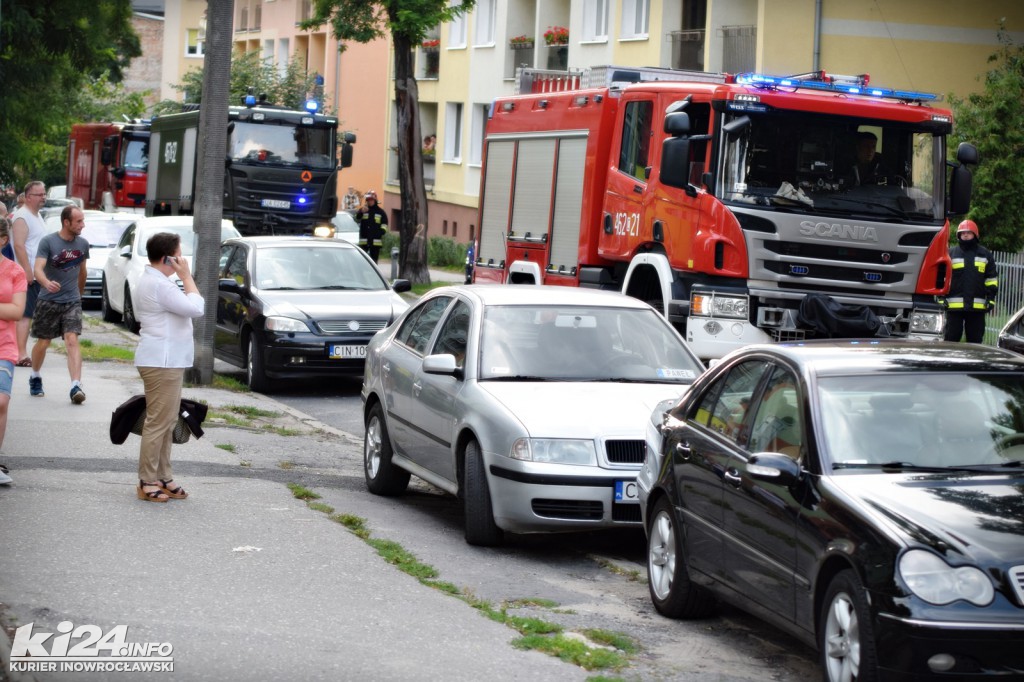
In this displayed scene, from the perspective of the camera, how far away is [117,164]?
126 feet

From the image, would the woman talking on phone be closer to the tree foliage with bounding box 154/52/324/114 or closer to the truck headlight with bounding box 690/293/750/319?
the truck headlight with bounding box 690/293/750/319

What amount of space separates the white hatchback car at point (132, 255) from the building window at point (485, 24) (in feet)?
73.2

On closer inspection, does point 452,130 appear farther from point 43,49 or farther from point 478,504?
point 478,504

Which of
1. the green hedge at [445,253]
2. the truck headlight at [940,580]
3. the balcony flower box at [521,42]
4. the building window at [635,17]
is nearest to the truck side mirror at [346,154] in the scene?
the building window at [635,17]

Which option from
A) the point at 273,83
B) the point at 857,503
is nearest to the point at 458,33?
the point at 273,83

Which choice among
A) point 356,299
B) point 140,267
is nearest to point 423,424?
point 356,299

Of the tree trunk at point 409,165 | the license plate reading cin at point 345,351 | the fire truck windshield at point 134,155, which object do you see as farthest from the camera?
the fire truck windshield at point 134,155

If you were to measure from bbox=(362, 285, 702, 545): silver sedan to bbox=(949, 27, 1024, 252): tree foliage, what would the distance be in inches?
709

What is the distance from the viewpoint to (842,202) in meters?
13.3

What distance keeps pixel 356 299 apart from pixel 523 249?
2.02m

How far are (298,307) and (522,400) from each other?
7727 mm

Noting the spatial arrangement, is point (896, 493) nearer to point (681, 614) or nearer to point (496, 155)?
point (681, 614)

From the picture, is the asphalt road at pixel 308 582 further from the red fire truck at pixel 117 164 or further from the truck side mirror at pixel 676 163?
the red fire truck at pixel 117 164

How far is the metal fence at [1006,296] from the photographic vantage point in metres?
21.9
